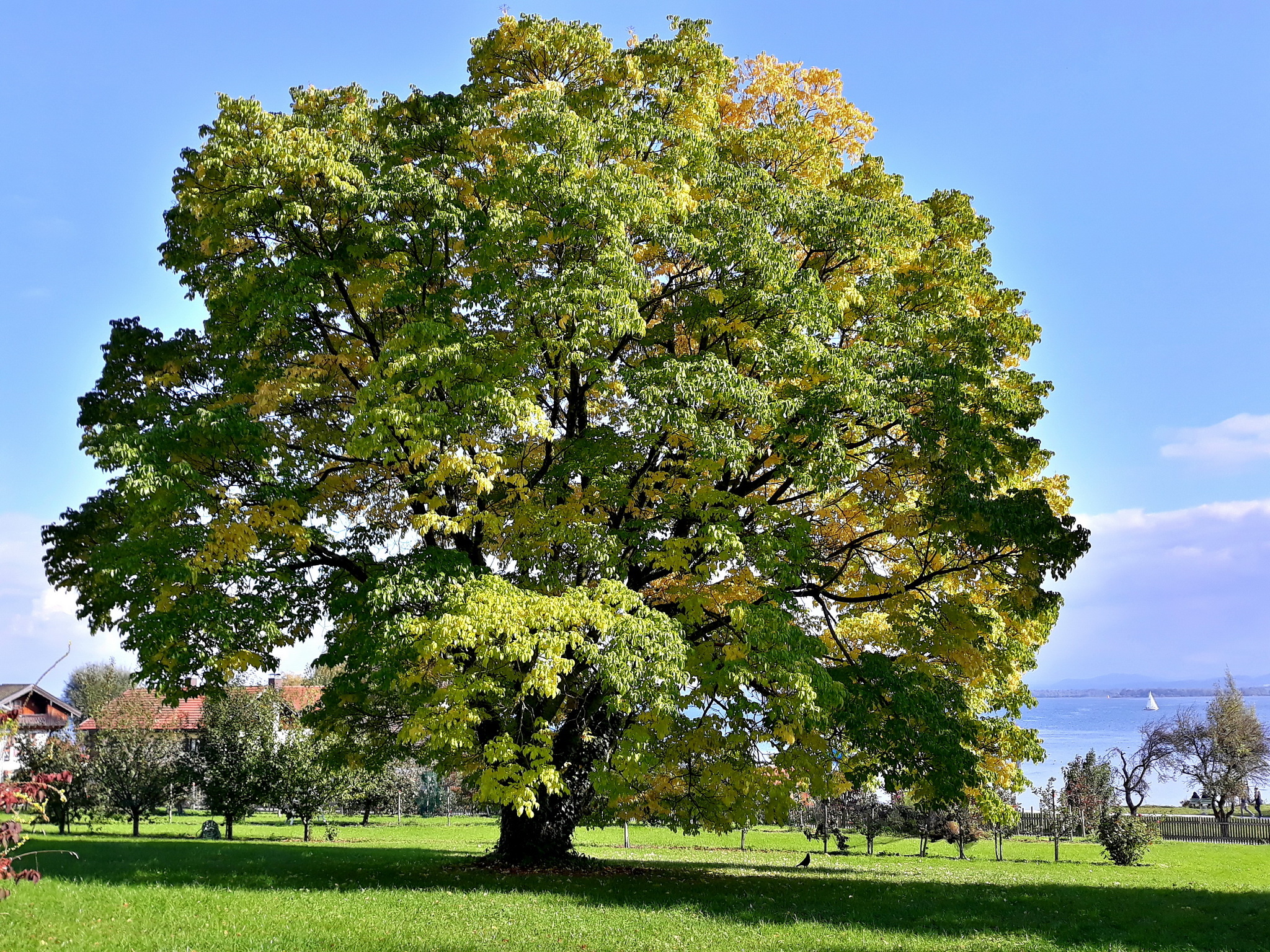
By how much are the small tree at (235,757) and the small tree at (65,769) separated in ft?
11.6

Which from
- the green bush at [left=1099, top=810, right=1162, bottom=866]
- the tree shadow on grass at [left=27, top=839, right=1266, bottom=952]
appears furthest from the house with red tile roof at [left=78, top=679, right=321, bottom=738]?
the green bush at [left=1099, top=810, right=1162, bottom=866]

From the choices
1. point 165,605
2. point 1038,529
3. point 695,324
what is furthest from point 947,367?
point 165,605

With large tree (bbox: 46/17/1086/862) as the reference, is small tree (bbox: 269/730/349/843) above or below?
below

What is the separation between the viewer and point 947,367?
1581 cm

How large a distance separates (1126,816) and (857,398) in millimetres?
19456

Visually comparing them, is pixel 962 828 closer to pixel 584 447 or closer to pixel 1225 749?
pixel 1225 749

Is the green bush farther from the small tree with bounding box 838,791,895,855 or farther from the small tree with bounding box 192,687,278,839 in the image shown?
the small tree with bounding box 192,687,278,839

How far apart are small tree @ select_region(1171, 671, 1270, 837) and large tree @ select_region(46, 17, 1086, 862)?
98.2 ft

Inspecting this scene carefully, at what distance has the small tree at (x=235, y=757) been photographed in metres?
29.8

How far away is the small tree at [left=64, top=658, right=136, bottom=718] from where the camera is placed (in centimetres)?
6001

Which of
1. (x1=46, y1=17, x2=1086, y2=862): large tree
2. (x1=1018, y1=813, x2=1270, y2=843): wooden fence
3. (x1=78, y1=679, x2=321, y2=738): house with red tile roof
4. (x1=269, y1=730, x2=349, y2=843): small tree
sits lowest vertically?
(x1=1018, y1=813, x2=1270, y2=843): wooden fence

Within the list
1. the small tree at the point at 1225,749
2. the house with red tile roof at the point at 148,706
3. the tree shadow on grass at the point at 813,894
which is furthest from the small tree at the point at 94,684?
the small tree at the point at 1225,749

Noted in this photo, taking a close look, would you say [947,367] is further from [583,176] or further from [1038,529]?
[583,176]

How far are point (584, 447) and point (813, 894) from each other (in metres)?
8.20
